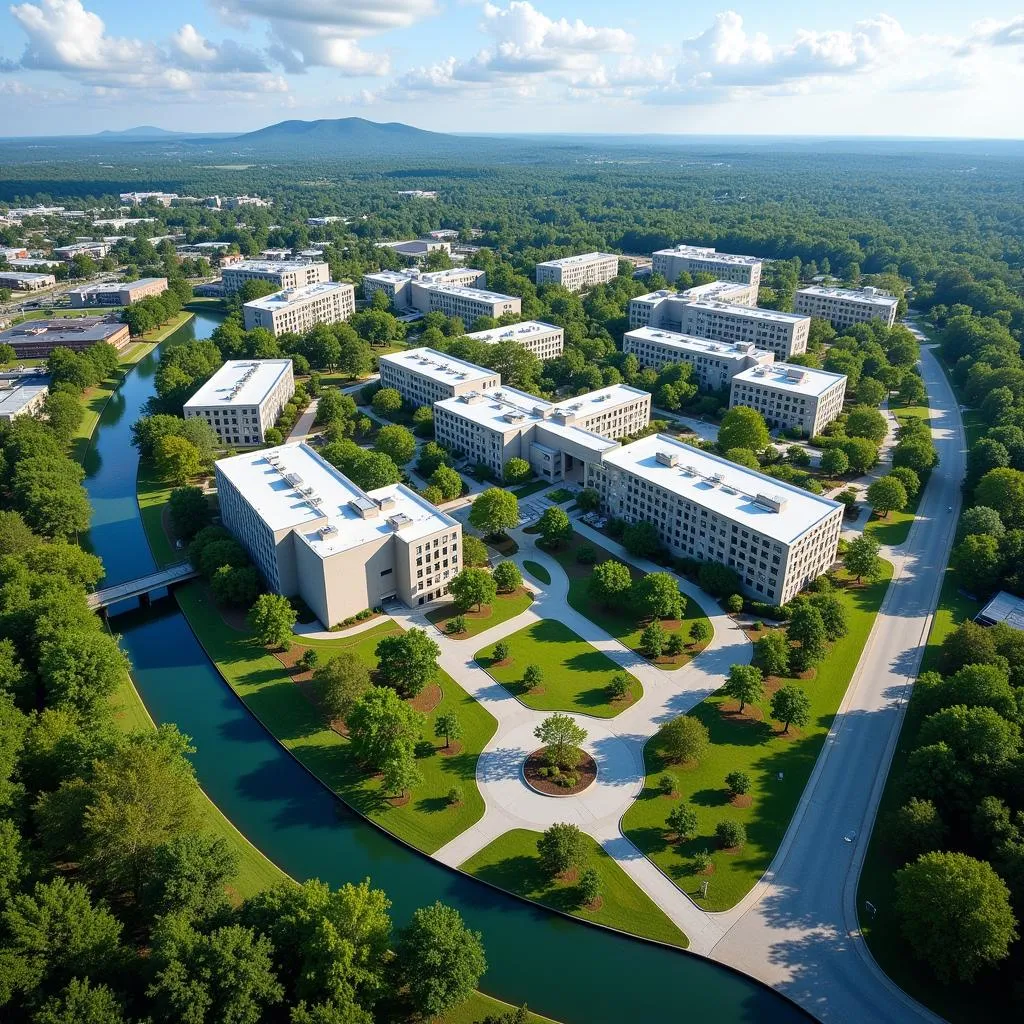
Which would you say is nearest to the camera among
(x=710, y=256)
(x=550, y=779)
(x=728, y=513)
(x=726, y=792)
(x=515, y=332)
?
(x=726, y=792)

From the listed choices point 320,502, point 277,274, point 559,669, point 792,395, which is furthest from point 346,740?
point 277,274

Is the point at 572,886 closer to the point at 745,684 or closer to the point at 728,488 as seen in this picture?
the point at 745,684

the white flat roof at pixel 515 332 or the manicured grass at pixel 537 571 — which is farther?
the white flat roof at pixel 515 332

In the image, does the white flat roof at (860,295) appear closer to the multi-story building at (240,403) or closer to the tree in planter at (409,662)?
the multi-story building at (240,403)

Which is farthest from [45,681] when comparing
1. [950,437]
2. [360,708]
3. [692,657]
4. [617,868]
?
[950,437]

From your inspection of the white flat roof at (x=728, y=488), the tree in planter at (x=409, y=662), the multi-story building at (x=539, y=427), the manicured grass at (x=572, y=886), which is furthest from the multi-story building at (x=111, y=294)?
the manicured grass at (x=572, y=886)

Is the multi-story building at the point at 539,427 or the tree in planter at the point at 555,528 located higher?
the multi-story building at the point at 539,427
